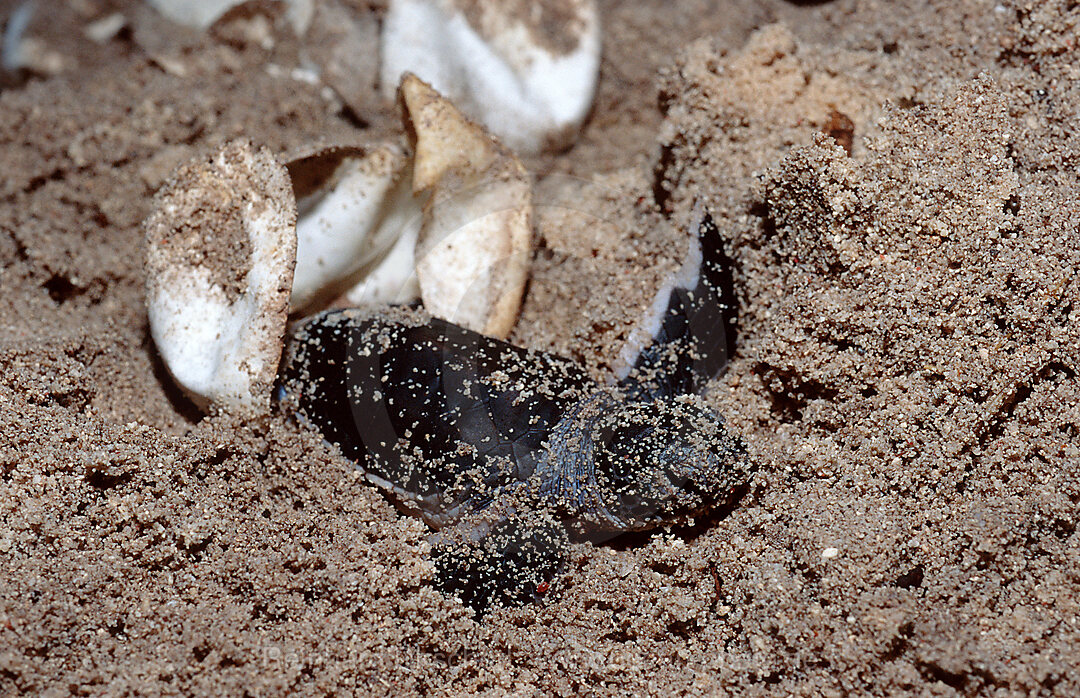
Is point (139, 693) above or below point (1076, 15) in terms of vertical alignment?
below

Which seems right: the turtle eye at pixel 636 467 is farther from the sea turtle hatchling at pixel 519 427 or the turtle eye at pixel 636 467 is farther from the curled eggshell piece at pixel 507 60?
the curled eggshell piece at pixel 507 60

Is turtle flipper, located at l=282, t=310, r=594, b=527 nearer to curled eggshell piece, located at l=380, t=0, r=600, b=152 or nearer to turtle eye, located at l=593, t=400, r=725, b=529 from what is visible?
turtle eye, located at l=593, t=400, r=725, b=529

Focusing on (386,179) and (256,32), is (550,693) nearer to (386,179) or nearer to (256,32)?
(386,179)

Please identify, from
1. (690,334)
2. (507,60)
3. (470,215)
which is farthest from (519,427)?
(507,60)

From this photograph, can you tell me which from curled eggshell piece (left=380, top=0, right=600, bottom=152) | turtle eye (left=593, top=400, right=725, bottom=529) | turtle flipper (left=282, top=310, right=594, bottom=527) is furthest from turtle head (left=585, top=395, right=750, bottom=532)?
curled eggshell piece (left=380, top=0, right=600, bottom=152)

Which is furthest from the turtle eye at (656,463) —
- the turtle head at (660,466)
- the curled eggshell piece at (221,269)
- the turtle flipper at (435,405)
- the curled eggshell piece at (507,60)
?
the curled eggshell piece at (507,60)

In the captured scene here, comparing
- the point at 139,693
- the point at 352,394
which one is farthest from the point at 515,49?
the point at 139,693

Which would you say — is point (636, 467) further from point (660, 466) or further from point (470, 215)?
point (470, 215)
